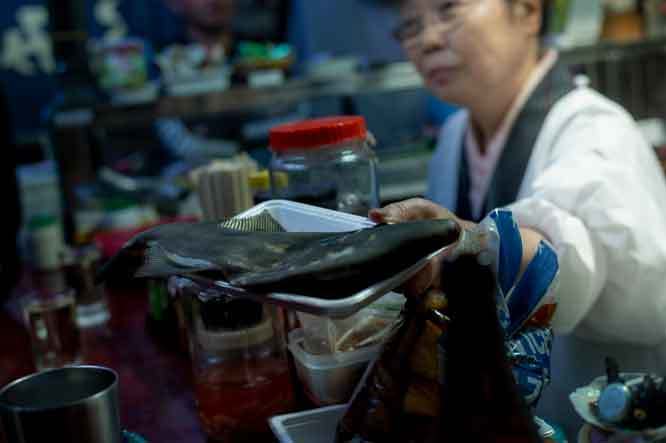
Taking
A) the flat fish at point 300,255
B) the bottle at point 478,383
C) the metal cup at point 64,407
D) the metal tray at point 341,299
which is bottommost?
the metal cup at point 64,407

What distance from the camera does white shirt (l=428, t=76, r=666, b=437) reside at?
1.04m

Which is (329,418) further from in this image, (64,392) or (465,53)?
(465,53)

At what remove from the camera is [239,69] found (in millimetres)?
2789

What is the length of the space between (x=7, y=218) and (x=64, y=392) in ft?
4.96

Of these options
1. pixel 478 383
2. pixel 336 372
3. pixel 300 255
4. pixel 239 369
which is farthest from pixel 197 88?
pixel 478 383

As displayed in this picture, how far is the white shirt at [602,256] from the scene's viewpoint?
1.04 meters

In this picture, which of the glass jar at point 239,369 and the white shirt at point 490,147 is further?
the white shirt at point 490,147

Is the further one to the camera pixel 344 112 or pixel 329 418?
pixel 344 112

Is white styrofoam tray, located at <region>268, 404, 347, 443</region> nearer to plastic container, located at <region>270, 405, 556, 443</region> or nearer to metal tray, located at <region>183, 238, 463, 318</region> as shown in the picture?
plastic container, located at <region>270, 405, 556, 443</region>

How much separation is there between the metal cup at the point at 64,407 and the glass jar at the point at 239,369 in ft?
0.51

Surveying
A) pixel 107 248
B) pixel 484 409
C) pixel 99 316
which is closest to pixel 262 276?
pixel 484 409

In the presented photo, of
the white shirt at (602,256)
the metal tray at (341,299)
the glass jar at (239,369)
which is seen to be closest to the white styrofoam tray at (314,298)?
the metal tray at (341,299)

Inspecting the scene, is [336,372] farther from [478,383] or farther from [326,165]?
[326,165]

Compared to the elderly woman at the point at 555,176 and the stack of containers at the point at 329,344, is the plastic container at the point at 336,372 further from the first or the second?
the elderly woman at the point at 555,176
